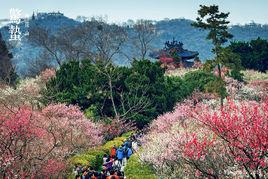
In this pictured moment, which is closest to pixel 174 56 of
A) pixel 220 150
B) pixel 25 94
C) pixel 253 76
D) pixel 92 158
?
pixel 253 76

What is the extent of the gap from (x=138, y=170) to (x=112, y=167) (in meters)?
1.82

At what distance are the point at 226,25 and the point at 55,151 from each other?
58.8 ft

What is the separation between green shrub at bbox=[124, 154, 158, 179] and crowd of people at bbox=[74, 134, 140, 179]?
1.44ft

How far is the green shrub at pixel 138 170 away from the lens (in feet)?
72.6

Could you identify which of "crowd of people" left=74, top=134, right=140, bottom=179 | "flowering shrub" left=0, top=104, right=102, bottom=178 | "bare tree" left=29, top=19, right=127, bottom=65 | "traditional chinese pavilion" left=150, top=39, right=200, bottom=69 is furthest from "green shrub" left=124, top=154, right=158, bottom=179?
"bare tree" left=29, top=19, right=127, bottom=65

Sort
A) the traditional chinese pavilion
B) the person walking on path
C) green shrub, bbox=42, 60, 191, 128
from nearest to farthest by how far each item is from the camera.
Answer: the person walking on path, green shrub, bbox=42, 60, 191, 128, the traditional chinese pavilion

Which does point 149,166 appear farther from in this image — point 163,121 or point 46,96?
point 46,96

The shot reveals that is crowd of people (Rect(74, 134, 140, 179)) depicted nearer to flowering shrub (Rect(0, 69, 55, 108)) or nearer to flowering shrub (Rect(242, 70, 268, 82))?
Result: flowering shrub (Rect(0, 69, 55, 108))

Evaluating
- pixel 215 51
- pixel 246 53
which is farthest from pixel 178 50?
pixel 215 51

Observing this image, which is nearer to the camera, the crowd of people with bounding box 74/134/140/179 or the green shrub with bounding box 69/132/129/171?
the crowd of people with bounding box 74/134/140/179

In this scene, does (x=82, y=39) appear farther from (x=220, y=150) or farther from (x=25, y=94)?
(x=220, y=150)

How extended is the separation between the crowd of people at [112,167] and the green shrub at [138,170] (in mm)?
438

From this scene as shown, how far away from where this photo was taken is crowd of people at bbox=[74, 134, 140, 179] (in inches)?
823

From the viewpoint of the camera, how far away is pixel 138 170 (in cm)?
2338
